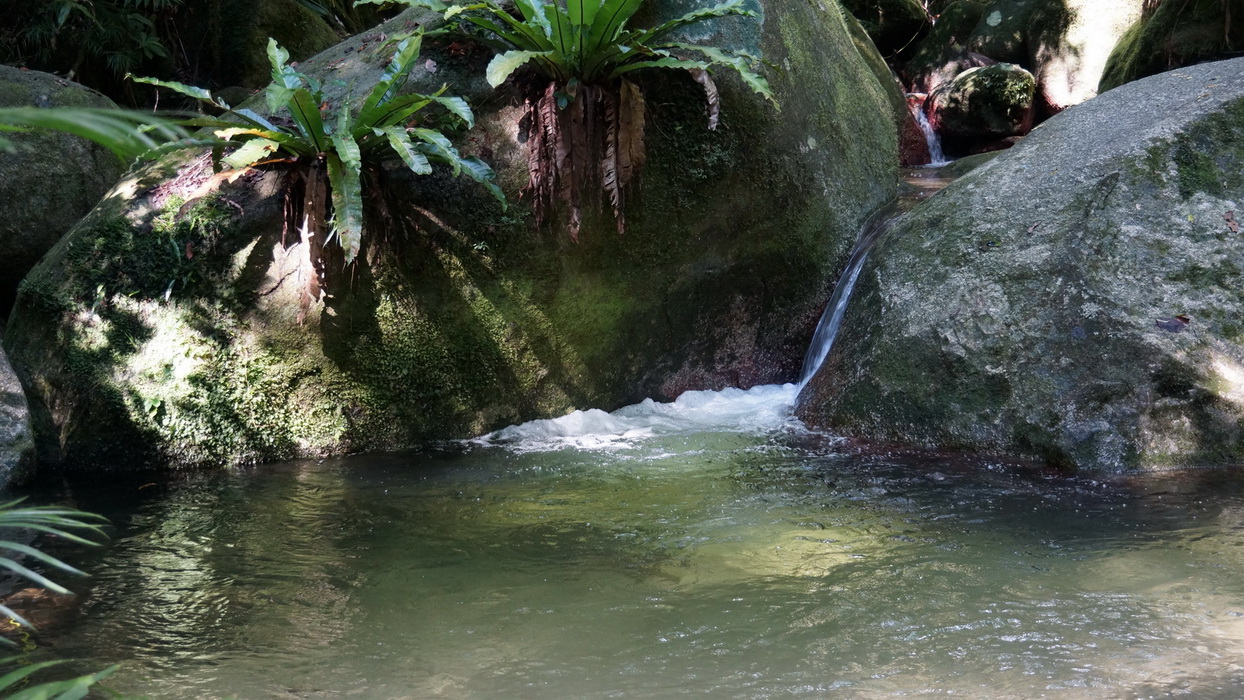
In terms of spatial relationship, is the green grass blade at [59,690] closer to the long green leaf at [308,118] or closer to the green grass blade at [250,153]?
the green grass blade at [250,153]

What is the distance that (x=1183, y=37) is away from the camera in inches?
362

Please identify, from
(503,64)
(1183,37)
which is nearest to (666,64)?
(503,64)

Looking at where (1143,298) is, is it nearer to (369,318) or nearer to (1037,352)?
(1037,352)

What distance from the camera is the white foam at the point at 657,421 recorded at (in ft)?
18.0

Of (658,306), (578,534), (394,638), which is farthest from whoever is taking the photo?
(658,306)

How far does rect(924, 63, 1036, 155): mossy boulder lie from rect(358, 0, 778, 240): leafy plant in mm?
7426

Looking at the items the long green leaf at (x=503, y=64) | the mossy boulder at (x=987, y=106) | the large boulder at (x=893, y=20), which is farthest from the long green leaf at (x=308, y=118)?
the large boulder at (x=893, y=20)

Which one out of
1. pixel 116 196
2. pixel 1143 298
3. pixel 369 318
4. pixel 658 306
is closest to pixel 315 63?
pixel 116 196

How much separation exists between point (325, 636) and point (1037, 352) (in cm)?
384

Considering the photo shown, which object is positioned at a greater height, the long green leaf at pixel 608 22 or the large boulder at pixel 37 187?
the long green leaf at pixel 608 22

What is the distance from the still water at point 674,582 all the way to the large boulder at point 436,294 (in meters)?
0.57

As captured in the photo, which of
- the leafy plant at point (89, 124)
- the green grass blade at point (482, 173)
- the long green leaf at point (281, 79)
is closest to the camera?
the leafy plant at point (89, 124)

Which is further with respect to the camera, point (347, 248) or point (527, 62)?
point (527, 62)

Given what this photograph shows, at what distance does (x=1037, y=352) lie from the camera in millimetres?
4812
